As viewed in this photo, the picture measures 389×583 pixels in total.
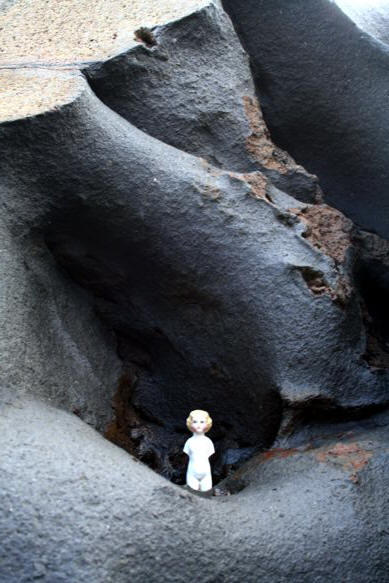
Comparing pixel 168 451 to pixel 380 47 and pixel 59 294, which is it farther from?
pixel 380 47

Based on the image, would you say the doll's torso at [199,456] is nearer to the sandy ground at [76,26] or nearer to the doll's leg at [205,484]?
the doll's leg at [205,484]

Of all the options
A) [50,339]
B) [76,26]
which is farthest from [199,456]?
[76,26]

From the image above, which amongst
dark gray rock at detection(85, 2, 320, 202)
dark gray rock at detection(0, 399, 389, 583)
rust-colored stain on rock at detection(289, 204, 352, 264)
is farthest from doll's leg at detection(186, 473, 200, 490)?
dark gray rock at detection(85, 2, 320, 202)

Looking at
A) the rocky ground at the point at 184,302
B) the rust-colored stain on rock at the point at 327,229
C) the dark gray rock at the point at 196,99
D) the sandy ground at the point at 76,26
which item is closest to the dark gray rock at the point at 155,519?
the rocky ground at the point at 184,302

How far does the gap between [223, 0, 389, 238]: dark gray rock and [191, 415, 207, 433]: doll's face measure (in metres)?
0.75

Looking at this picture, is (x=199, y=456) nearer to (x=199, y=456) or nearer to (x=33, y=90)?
(x=199, y=456)

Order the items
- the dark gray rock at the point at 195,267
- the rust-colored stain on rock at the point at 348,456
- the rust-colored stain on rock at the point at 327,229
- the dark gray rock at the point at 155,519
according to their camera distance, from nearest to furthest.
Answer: the dark gray rock at the point at 155,519 → the rust-colored stain on rock at the point at 348,456 → the dark gray rock at the point at 195,267 → the rust-colored stain on rock at the point at 327,229

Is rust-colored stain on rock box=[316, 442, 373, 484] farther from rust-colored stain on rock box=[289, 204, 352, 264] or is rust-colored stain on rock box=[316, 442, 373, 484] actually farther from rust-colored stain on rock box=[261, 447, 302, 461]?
rust-colored stain on rock box=[289, 204, 352, 264]

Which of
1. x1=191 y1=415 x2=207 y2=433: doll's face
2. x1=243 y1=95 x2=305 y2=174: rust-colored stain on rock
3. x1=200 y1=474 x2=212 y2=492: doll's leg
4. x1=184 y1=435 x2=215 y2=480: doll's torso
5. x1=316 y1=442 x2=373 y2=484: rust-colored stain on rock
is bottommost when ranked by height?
x1=200 y1=474 x2=212 y2=492: doll's leg

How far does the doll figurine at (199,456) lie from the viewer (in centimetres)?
138

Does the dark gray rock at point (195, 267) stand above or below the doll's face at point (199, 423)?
above

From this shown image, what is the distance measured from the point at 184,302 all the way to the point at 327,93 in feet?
2.25

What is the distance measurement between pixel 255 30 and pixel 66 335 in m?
0.94

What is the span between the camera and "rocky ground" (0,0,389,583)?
1136mm
